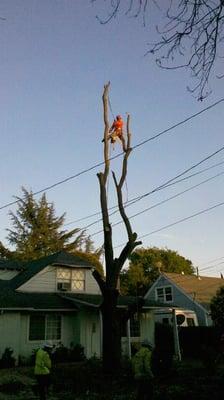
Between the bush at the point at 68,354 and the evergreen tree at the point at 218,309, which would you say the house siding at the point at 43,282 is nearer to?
the bush at the point at 68,354

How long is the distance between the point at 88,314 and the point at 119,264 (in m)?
8.79

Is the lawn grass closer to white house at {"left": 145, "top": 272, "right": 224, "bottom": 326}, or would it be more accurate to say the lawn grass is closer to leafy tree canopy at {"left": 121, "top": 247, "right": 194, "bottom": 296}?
white house at {"left": 145, "top": 272, "right": 224, "bottom": 326}

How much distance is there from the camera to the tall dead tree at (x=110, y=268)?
1602cm

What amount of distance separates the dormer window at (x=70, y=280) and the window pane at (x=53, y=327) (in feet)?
8.75

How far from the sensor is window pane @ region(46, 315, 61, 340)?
2419 cm

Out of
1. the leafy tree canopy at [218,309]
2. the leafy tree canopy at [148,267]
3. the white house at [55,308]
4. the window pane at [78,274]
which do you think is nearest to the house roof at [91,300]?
the white house at [55,308]

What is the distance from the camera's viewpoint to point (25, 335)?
75.8ft

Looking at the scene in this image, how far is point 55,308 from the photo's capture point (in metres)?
23.9

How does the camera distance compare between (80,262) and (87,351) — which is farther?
(80,262)

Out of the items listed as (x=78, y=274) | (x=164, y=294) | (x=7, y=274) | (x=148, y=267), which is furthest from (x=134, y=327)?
(x=148, y=267)

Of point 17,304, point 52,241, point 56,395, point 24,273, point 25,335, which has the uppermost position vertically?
point 52,241

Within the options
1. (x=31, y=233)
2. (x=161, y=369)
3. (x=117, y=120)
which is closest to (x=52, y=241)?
(x=31, y=233)

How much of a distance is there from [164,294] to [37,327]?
2045 centimetres

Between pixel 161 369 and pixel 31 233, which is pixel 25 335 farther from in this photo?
pixel 31 233
